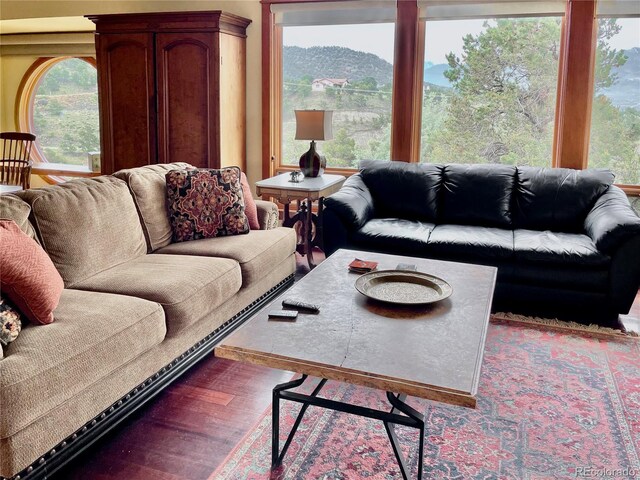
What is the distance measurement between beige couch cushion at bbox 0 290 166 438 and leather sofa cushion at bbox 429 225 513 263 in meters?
1.91

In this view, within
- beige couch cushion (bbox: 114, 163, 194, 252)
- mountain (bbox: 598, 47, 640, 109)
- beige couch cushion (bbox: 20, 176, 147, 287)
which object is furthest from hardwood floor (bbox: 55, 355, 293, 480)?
mountain (bbox: 598, 47, 640, 109)

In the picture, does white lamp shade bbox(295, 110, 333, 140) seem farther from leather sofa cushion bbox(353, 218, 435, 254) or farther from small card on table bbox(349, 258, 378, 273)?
small card on table bbox(349, 258, 378, 273)

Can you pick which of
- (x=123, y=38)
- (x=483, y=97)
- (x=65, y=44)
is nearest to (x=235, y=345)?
(x=483, y=97)

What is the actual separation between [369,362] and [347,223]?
213 centimetres

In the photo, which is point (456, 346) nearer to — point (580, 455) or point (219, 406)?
point (580, 455)

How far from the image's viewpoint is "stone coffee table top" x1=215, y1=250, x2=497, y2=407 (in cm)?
170

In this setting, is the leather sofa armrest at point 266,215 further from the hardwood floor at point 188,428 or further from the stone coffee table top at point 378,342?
the stone coffee table top at point 378,342

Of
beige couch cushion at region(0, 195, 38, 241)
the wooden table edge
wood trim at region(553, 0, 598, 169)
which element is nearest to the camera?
the wooden table edge

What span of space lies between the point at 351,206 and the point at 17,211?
2.03 meters

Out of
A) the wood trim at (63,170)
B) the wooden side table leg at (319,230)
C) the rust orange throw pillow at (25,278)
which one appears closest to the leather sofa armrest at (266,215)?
the wooden side table leg at (319,230)

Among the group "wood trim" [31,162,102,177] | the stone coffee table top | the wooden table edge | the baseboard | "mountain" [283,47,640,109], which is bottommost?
the baseboard

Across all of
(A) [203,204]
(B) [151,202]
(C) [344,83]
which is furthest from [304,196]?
(C) [344,83]

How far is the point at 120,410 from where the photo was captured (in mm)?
2199

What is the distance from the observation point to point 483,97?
4.55m
